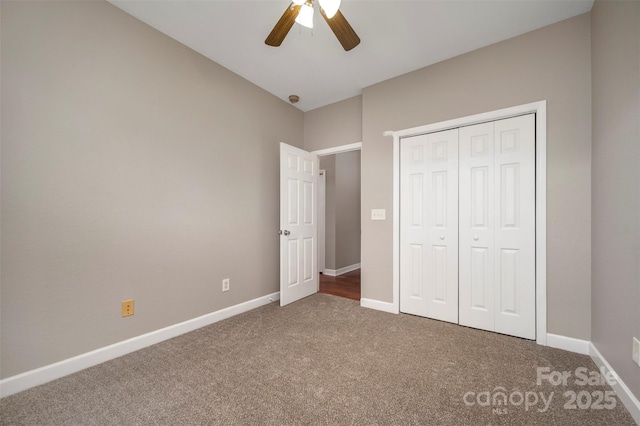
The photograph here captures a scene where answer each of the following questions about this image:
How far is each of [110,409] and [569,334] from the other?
10.3 feet

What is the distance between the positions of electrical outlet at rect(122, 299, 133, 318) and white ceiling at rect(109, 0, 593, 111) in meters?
2.25

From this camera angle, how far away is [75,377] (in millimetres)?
1660

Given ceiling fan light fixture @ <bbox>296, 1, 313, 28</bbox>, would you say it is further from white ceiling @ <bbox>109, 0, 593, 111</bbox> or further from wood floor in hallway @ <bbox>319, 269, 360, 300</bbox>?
wood floor in hallway @ <bbox>319, 269, 360, 300</bbox>

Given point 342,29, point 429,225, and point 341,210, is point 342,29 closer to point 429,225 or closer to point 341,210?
point 429,225

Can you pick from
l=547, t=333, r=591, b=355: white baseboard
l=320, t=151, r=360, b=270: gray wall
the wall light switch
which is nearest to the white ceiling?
the wall light switch

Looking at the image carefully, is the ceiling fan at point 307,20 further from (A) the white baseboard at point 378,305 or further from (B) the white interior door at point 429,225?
(A) the white baseboard at point 378,305

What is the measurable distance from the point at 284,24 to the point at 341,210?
3786 mm

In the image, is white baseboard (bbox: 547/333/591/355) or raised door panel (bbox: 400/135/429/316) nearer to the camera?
white baseboard (bbox: 547/333/591/355)

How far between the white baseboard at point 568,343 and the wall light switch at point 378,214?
66.7 inches

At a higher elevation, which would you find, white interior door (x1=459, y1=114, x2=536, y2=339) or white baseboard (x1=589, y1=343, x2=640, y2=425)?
white interior door (x1=459, y1=114, x2=536, y2=339)

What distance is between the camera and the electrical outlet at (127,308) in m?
1.95

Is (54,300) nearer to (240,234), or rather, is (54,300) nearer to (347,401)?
(240,234)

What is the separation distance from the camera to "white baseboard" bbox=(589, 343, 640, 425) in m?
1.28

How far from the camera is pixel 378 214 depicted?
9.62 ft
